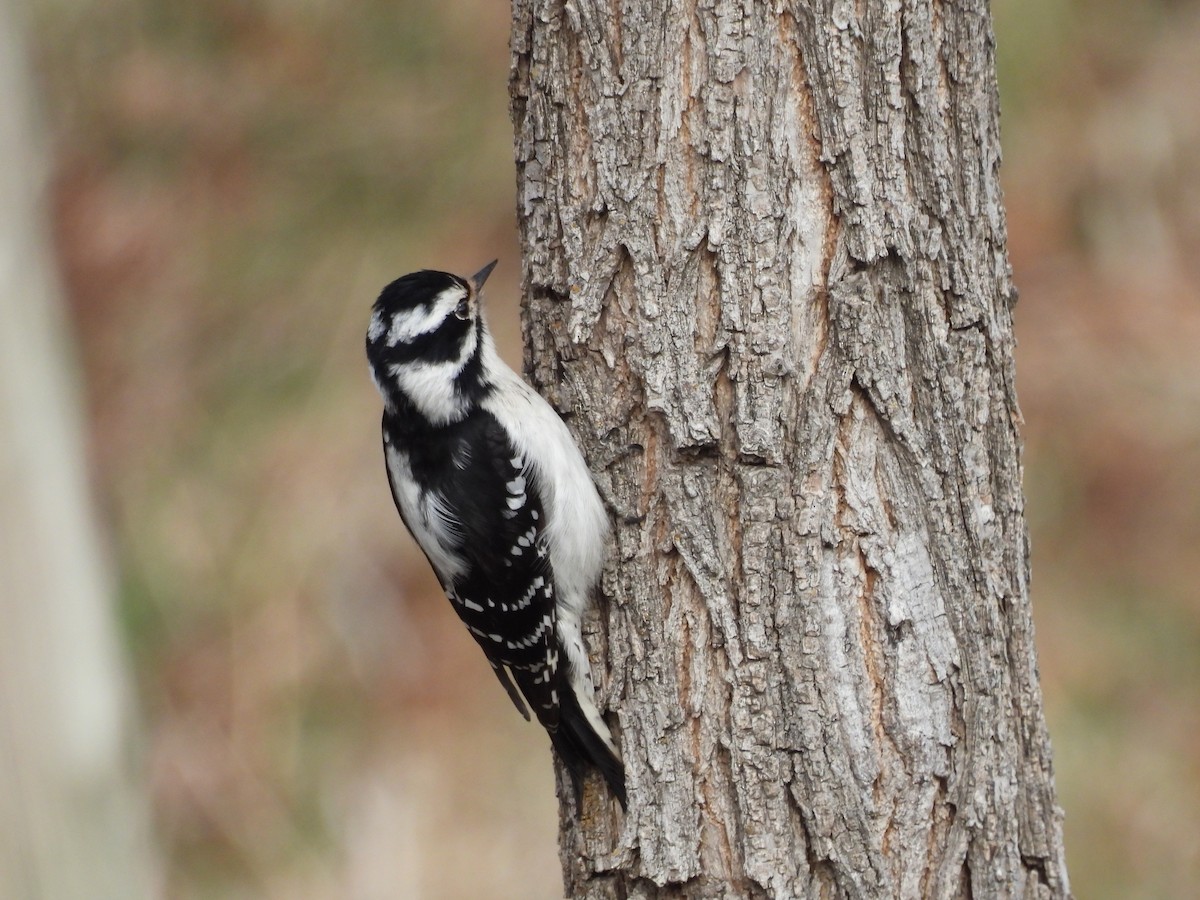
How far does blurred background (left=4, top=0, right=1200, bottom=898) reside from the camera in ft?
18.6

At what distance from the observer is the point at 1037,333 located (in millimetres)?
7125

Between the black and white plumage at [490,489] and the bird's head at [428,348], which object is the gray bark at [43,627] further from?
the bird's head at [428,348]

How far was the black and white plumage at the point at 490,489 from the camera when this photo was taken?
2861mm

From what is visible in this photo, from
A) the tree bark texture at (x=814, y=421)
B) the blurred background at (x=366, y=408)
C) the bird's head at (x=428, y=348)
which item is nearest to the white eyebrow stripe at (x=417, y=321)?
the bird's head at (x=428, y=348)

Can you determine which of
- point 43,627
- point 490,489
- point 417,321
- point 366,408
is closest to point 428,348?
point 417,321

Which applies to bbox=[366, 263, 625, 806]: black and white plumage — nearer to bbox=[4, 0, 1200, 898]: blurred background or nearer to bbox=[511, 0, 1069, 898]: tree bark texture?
bbox=[511, 0, 1069, 898]: tree bark texture

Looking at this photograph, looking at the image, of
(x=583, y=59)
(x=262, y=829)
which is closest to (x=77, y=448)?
(x=262, y=829)

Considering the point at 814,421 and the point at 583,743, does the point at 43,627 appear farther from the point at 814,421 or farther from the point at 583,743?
the point at 814,421

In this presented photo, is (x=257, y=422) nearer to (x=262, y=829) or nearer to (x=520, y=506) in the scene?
(x=262, y=829)

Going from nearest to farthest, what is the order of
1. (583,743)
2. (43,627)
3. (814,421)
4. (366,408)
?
1. (814,421)
2. (583,743)
3. (43,627)
4. (366,408)

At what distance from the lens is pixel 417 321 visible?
10.3ft

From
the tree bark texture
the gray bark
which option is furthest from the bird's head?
the gray bark

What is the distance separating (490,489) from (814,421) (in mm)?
1048

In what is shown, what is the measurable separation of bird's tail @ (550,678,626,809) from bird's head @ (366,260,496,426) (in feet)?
2.83
